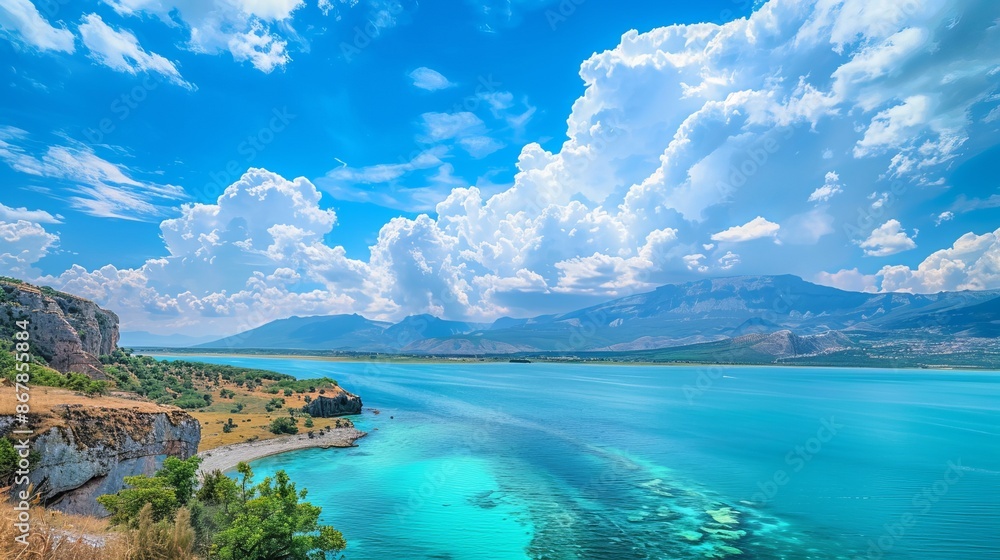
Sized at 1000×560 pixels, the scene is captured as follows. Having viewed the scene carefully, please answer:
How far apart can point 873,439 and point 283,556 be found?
86911 millimetres

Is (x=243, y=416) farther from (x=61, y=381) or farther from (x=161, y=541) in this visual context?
(x=161, y=541)

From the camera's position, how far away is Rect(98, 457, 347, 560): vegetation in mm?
17922

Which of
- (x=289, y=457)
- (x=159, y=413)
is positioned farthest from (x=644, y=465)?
(x=159, y=413)

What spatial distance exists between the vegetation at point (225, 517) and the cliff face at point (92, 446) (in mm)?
3749

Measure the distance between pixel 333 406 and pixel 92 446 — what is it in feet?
220

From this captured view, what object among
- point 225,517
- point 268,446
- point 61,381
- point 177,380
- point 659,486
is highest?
point 61,381

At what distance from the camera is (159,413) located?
99.0 ft

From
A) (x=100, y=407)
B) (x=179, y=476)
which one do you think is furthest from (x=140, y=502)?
(x=100, y=407)

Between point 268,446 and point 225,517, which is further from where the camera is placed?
point 268,446

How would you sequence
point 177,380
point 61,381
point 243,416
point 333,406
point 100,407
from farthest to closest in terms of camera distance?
point 177,380, point 333,406, point 243,416, point 61,381, point 100,407

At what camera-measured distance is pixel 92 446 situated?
2453 cm

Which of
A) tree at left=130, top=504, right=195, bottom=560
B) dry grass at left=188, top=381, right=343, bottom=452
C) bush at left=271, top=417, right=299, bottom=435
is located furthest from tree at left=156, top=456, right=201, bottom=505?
bush at left=271, top=417, right=299, bottom=435

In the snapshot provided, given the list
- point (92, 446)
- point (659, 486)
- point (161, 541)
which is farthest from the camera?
point (659, 486)

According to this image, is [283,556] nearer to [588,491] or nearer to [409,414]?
[588,491]
